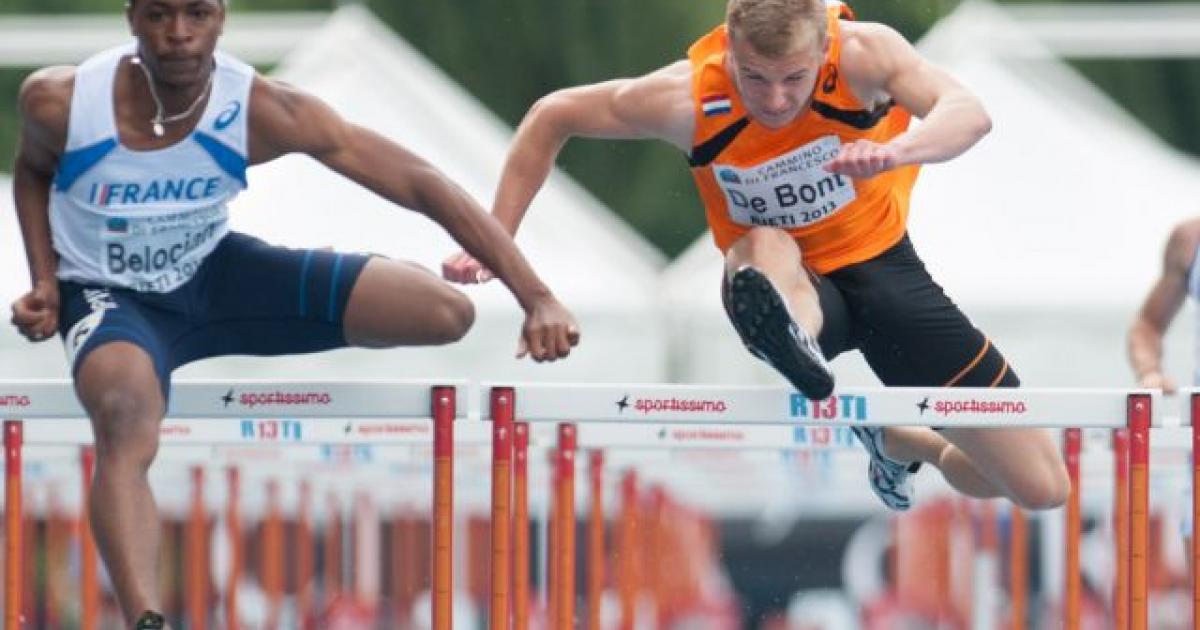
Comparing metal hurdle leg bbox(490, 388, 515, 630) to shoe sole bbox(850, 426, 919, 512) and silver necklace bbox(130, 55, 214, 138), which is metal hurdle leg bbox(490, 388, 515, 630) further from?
shoe sole bbox(850, 426, 919, 512)

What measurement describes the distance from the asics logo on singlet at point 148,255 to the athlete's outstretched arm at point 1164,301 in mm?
3371

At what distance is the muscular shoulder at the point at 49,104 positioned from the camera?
570 centimetres

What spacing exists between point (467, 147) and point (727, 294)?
21.8 feet

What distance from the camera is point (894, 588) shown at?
1301 centimetres

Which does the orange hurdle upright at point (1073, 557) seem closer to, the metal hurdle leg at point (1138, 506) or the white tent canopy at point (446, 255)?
the metal hurdle leg at point (1138, 506)

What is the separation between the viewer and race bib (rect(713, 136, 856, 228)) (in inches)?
253

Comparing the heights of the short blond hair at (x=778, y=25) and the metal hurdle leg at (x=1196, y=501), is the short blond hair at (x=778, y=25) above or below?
above

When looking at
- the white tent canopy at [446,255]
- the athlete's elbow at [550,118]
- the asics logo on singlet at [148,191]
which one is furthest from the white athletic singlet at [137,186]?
the white tent canopy at [446,255]

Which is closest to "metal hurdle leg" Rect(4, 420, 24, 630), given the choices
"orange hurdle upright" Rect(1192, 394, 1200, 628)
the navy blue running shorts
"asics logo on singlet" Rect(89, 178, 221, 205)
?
the navy blue running shorts

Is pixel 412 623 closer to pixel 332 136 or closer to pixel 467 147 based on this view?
pixel 467 147

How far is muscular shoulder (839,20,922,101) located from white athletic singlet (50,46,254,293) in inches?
53.7

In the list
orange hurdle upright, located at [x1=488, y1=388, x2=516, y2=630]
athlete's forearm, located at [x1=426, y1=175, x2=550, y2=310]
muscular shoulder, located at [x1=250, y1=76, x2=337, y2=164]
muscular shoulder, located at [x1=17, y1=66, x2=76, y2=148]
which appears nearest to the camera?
muscular shoulder, located at [x1=17, y1=66, x2=76, y2=148]

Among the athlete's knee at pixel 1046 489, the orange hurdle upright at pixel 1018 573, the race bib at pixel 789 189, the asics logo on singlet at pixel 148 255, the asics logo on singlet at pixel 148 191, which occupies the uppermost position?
the race bib at pixel 789 189

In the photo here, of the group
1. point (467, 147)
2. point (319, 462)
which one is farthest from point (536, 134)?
point (467, 147)
